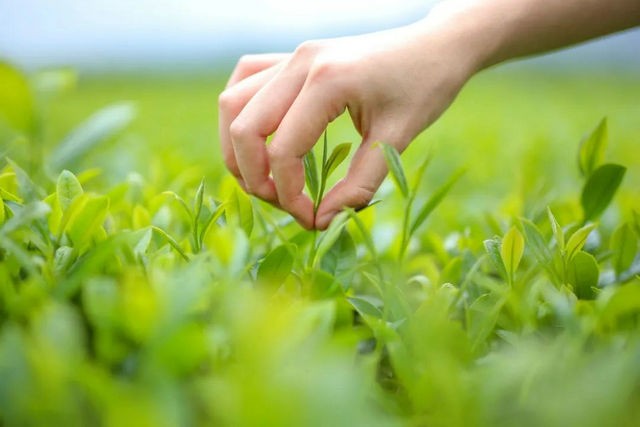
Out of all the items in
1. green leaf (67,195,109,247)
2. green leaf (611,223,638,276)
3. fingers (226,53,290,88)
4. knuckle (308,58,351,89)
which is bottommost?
green leaf (611,223,638,276)

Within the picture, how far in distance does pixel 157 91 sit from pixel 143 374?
5.36 metres

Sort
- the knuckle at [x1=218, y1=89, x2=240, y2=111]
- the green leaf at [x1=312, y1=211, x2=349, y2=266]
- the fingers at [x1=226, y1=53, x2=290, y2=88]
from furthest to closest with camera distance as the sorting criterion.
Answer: the fingers at [x1=226, y1=53, x2=290, y2=88] < the knuckle at [x1=218, y1=89, x2=240, y2=111] < the green leaf at [x1=312, y1=211, x2=349, y2=266]

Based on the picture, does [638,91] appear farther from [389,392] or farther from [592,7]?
[389,392]

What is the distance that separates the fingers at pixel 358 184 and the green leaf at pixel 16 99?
0.68 meters

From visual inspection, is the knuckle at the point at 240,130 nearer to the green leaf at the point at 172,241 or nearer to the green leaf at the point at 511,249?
the green leaf at the point at 172,241

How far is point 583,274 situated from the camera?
950 millimetres

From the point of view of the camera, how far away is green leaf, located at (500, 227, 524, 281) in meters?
0.90

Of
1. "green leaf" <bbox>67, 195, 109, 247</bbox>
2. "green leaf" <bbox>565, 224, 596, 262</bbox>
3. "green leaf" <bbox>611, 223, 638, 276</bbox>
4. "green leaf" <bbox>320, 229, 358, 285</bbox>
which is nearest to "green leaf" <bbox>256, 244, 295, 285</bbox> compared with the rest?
"green leaf" <bbox>320, 229, 358, 285</bbox>

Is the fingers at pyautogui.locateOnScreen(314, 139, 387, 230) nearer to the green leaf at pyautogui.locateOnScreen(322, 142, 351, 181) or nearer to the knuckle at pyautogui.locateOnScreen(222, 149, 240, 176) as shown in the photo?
the green leaf at pyautogui.locateOnScreen(322, 142, 351, 181)

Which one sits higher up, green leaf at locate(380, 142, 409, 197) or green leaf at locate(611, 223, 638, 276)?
green leaf at locate(380, 142, 409, 197)

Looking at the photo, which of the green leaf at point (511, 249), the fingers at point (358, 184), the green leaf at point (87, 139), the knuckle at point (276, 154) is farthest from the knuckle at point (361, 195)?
the green leaf at point (87, 139)

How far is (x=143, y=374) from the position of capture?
63cm

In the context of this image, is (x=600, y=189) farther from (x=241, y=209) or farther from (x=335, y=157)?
(x=241, y=209)

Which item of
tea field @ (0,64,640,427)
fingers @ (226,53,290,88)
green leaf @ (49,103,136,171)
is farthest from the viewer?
green leaf @ (49,103,136,171)
